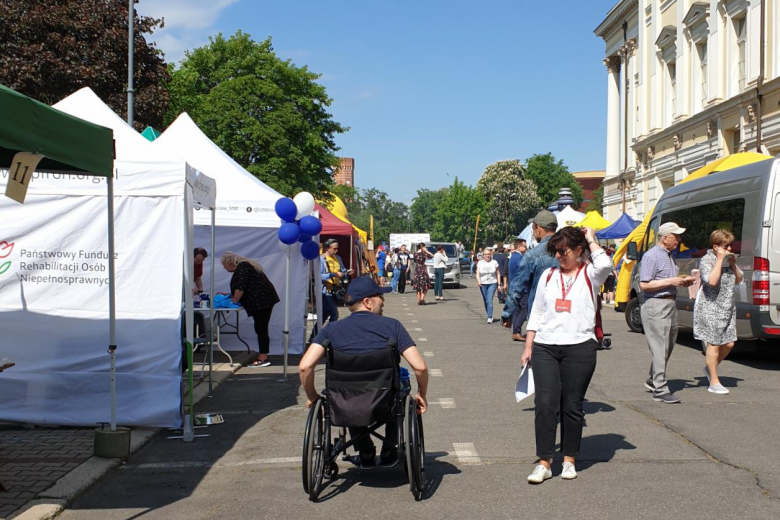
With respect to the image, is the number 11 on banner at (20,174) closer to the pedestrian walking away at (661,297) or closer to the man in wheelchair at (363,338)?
the man in wheelchair at (363,338)

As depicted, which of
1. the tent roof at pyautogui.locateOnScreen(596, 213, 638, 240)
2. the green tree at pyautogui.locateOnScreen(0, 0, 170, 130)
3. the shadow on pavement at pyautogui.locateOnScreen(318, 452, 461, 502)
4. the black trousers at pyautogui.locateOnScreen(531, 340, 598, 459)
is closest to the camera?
the shadow on pavement at pyautogui.locateOnScreen(318, 452, 461, 502)

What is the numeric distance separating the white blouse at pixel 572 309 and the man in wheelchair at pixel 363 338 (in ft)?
3.33

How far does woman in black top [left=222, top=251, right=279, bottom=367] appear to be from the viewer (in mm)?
11633

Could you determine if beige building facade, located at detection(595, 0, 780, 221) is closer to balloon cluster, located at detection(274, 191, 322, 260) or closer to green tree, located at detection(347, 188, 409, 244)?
balloon cluster, located at detection(274, 191, 322, 260)

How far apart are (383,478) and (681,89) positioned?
31990 mm

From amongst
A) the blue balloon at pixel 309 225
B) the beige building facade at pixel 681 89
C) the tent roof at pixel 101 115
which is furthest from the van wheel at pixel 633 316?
the beige building facade at pixel 681 89

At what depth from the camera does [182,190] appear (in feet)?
25.3

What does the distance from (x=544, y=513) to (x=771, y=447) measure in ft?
8.90

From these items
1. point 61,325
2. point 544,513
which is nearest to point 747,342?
point 544,513

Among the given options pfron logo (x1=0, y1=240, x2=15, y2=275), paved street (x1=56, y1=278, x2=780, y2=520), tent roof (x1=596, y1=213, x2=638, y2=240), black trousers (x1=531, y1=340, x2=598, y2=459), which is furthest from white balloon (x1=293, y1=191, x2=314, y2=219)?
tent roof (x1=596, y1=213, x2=638, y2=240)

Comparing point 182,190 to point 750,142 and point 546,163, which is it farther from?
point 546,163

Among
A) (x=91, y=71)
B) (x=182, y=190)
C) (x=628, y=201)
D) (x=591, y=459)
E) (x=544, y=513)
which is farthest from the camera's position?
(x=628, y=201)

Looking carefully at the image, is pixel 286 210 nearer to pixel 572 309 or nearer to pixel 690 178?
pixel 572 309

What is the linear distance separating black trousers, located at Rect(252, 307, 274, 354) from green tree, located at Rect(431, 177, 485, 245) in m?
80.8
